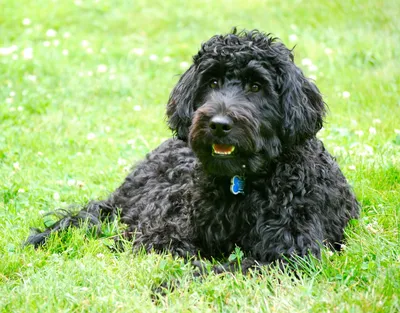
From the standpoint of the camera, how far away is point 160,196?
18.2 feet

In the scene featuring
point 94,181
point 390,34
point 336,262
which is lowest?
point 94,181

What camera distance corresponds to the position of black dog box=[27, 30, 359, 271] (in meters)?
4.25

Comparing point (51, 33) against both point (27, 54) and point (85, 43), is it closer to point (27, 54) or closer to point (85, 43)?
point (85, 43)

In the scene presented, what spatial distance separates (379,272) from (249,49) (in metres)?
1.64

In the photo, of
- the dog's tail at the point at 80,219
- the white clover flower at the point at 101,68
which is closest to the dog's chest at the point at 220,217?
the dog's tail at the point at 80,219

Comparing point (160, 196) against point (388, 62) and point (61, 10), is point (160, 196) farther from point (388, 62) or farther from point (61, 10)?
point (61, 10)

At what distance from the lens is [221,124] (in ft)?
13.4

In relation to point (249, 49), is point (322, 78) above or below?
below

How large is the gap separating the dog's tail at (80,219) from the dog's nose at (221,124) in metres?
1.54

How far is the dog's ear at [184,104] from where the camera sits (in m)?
4.64

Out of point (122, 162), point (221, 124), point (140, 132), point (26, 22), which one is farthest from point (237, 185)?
point (26, 22)

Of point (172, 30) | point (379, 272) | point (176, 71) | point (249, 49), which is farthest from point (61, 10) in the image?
point (379, 272)

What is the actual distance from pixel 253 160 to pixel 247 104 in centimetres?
36

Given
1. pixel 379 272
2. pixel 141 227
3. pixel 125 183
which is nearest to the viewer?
pixel 379 272
